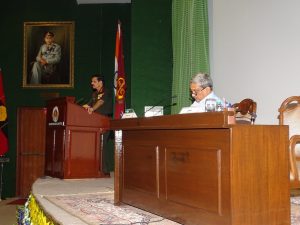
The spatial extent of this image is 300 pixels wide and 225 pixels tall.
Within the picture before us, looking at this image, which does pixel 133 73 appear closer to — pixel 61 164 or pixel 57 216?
pixel 61 164

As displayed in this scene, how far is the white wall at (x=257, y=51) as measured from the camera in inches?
139

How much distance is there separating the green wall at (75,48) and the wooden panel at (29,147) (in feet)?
0.44

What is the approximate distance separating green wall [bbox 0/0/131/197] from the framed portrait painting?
5.2 inches

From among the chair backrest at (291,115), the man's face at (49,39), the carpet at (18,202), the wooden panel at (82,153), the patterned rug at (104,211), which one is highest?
the man's face at (49,39)

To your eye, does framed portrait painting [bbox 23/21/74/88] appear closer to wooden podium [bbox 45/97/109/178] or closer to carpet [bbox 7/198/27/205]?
carpet [bbox 7/198/27/205]

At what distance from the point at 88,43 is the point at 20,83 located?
1.76 meters

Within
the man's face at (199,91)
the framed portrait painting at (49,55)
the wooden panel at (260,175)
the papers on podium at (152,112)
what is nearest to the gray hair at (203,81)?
the man's face at (199,91)

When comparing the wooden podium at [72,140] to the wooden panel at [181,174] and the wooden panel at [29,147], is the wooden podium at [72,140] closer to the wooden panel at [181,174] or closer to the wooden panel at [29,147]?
the wooden panel at [181,174]

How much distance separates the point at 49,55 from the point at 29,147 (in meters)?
2.11

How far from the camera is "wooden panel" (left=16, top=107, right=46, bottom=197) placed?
8367mm

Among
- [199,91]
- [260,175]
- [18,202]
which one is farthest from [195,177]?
[18,202]

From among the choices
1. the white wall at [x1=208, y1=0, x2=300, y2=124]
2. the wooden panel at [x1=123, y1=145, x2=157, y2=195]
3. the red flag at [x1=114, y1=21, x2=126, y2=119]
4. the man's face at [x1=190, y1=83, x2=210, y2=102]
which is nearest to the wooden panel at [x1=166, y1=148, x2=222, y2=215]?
the wooden panel at [x1=123, y1=145, x2=157, y2=195]

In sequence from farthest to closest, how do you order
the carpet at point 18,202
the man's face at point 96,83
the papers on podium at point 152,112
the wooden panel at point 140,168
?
the carpet at point 18,202, the man's face at point 96,83, the papers on podium at point 152,112, the wooden panel at point 140,168

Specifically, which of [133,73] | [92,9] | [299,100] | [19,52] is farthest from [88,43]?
[299,100]
